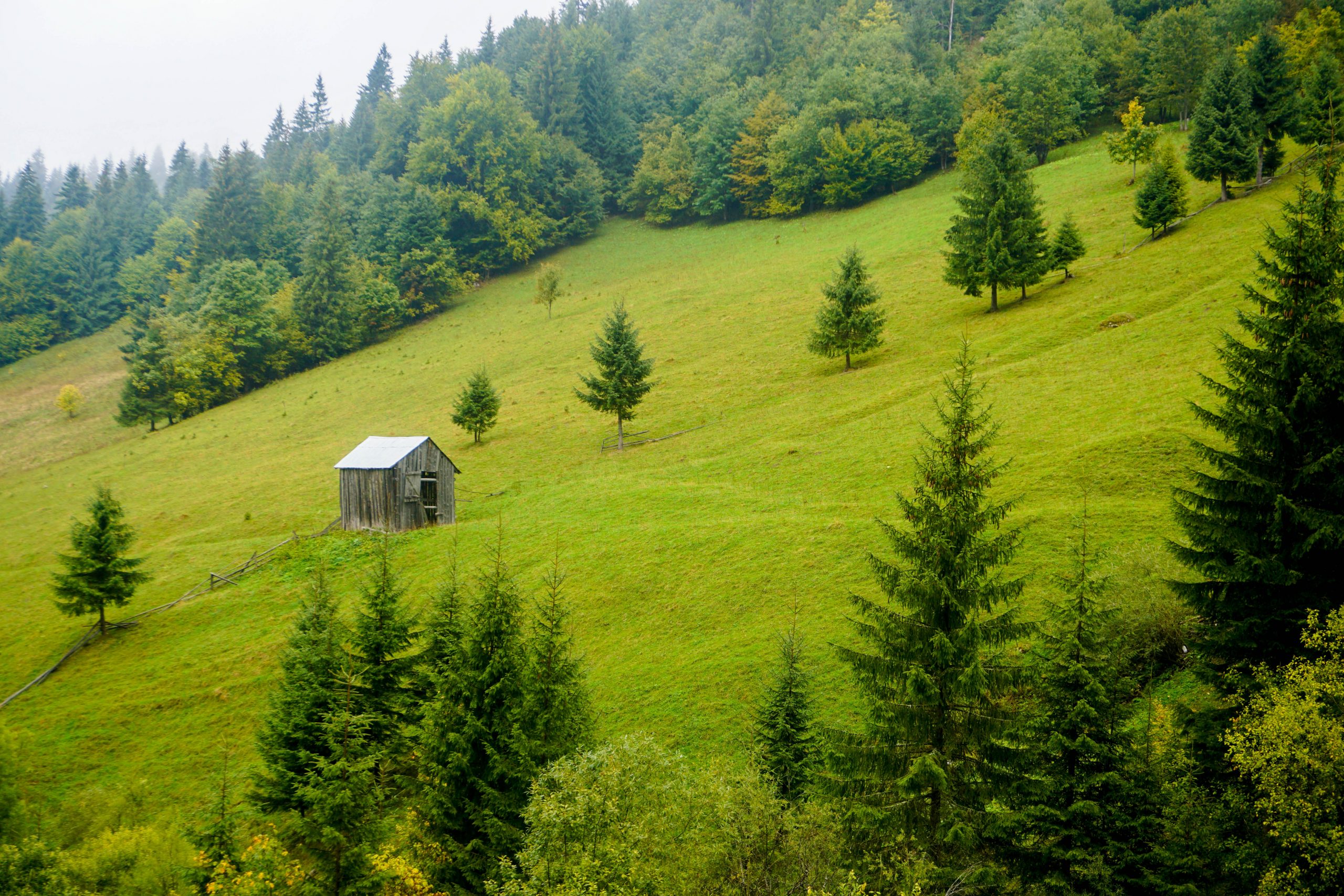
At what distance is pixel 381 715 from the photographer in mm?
21016

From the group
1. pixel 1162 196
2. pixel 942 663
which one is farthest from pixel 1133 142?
pixel 942 663

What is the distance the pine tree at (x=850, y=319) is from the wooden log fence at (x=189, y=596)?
101 feet

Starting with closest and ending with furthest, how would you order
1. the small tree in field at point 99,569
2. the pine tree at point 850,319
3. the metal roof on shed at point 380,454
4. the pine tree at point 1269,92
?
1. the small tree in field at point 99,569
2. the metal roof on shed at point 380,454
3. the pine tree at point 850,319
4. the pine tree at point 1269,92

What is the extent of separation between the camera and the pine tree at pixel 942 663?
1562cm

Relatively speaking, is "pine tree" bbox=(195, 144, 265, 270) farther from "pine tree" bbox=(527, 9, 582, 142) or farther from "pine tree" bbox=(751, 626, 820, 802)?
"pine tree" bbox=(751, 626, 820, 802)

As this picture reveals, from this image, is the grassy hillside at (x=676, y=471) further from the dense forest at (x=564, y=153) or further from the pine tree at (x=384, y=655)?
the dense forest at (x=564, y=153)

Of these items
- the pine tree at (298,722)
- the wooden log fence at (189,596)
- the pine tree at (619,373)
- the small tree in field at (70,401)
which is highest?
the pine tree at (619,373)

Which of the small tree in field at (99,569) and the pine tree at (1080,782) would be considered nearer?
the pine tree at (1080,782)

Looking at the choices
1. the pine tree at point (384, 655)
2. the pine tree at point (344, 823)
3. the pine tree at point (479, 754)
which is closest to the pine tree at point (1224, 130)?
the pine tree at point (479, 754)

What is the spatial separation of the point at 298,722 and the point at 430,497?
2055 centimetres

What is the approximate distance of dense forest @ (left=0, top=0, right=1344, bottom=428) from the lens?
7681 centimetres

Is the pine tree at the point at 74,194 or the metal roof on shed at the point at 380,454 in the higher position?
the pine tree at the point at 74,194

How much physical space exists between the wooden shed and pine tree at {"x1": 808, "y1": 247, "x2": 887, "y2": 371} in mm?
24424

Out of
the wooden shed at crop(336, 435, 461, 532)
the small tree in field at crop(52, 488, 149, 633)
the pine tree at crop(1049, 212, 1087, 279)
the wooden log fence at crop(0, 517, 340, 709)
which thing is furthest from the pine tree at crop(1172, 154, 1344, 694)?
the small tree in field at crop(52, 488, 149, 633)
